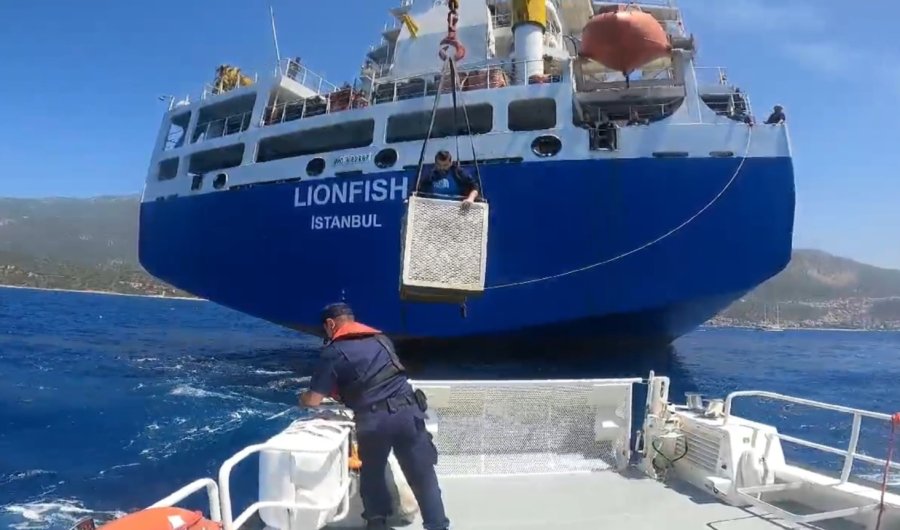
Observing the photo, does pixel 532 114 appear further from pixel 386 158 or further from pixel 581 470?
pixel 581 470

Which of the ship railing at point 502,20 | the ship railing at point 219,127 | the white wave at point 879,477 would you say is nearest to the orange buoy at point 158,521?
the white wave at point 879,477

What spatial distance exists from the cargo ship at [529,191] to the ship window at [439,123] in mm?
37

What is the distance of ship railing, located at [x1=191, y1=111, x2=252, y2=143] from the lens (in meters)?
19.5

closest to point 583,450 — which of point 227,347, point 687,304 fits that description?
point 687,304

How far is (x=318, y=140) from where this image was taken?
56.3 feet

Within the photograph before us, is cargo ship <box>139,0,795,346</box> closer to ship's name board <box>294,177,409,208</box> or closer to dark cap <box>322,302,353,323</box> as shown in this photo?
ship's name board <box>294,177,409,208</box>

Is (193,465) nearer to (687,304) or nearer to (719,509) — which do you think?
(719,509)

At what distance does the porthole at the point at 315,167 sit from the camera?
1568cm

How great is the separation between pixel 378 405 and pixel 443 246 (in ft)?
5.92

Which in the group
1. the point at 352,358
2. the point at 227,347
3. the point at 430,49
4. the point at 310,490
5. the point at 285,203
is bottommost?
the point at 227,347

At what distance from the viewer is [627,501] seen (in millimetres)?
4711

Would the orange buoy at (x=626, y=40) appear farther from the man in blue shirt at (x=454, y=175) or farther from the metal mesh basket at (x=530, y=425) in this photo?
the metal mesh basket at (x=530, y=425)

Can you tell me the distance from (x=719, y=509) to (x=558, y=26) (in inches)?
736

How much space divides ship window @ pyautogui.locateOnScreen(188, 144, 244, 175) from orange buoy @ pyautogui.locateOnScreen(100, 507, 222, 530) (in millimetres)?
16983
